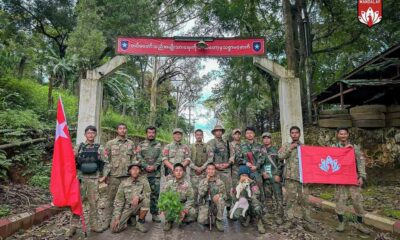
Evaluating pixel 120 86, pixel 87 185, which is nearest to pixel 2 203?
pixel 87 185

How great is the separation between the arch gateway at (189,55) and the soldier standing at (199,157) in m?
2.94

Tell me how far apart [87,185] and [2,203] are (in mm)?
1704

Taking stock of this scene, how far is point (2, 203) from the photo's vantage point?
18.7 feet

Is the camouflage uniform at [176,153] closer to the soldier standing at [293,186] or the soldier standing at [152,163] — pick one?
the soldier standing at [152,163]

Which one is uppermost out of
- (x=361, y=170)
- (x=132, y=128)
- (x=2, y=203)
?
(x=132, y=128)

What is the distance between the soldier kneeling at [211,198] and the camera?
5.60 metres

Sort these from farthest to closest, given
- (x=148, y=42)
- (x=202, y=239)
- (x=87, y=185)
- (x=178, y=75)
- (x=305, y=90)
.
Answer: (x=178, y=75) → (x=305, y=90) → (x=148, y=42) → (x=87, y=185) → (x=202, y=239)

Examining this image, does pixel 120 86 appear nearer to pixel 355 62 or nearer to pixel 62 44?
pixel 62 44

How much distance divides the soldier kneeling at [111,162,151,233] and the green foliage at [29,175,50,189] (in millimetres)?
2694

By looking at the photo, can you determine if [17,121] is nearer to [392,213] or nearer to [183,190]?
[183,190]

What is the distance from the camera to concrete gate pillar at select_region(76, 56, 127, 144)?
340 inches

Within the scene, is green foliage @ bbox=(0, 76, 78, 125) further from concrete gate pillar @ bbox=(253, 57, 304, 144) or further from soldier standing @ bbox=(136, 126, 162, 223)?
concrete gate pillar @ bbox=(253, 57, 304, 144)

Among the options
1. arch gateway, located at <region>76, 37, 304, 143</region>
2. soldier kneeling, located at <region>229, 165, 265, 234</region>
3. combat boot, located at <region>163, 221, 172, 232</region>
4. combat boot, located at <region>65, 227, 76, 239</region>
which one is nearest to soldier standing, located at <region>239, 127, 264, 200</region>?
soldier kneeling, located at <region>229, 165, 265, 234</region>

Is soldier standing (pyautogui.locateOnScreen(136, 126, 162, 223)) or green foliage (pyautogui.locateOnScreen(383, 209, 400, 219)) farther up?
soldier standing (pyautogui.locateOnScreen(136, 126, 162, 223))
